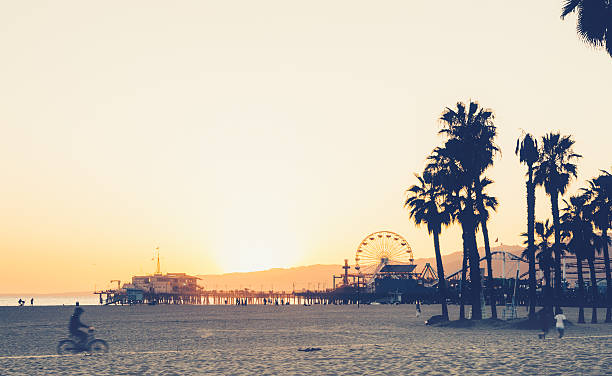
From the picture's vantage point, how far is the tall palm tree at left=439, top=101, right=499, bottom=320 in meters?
44.0

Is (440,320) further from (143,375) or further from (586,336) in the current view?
(143,375)

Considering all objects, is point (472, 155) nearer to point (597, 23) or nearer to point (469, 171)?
point (469, 171)

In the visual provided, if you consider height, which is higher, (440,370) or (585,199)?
(585,199)

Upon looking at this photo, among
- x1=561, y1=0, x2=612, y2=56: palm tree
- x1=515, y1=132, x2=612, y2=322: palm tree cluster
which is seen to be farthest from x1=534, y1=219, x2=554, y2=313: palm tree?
x1=561, y1=0, x2=612, y2=56: palm tree

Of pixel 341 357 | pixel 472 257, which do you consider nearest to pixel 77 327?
pixel 341 357

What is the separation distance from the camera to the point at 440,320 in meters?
48.2

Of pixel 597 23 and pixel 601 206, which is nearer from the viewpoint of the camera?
pixel 597 23

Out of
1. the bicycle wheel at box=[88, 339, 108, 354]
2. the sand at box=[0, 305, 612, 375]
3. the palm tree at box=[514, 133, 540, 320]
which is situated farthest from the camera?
the palm tree at box=[514, 133, 540, 320]

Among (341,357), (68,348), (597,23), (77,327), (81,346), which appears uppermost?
(597,23)

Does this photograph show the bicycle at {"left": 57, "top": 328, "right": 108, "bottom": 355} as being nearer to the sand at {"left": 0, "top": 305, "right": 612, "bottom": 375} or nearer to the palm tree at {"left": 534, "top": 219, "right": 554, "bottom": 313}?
the sand at {"left": 0, "top": 305, "right": 612, "bottom": 375}

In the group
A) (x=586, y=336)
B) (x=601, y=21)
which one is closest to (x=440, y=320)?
(x=586, y=336)

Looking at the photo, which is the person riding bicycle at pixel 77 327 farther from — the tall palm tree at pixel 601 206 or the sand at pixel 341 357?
the tall palm tree at pixel 601 206

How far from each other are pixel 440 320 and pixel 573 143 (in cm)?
1447

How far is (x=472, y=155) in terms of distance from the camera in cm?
4378
